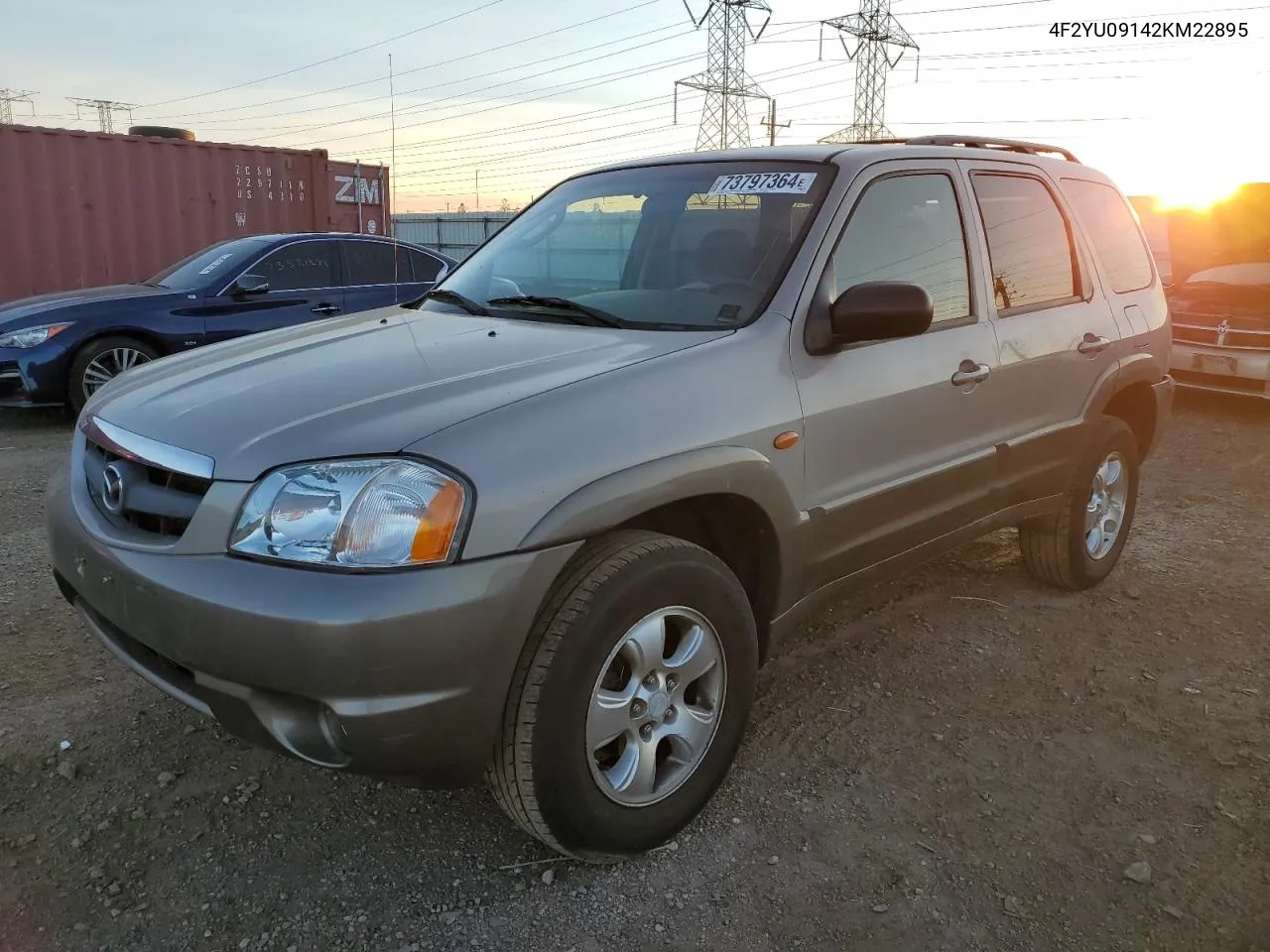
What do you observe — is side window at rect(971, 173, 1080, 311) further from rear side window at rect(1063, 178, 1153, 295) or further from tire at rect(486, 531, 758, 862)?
tire at rect(486, 531, 758, 862)

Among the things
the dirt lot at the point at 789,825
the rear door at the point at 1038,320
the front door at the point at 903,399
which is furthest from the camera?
the rear door at the point at 1038,320

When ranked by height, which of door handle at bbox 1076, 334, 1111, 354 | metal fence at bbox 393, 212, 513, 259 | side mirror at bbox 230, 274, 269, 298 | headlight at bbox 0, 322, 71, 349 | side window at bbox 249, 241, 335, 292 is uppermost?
metal fence at bbox 393, 212, 513, 259

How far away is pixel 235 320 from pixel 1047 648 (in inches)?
262

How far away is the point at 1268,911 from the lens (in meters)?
2.39

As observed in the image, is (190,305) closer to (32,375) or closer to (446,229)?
(32,375)

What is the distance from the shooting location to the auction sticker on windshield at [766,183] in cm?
311

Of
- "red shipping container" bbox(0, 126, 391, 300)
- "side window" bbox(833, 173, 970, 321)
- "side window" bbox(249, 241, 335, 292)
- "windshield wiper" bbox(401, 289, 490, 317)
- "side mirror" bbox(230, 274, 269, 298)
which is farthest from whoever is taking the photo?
"red shipping container" bbox(0, 126, 391, 300)

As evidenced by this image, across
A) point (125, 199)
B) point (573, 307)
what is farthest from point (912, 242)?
point (125, 199)

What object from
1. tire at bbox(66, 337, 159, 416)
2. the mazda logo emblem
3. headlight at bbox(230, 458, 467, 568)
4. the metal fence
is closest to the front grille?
the mazda logo emblem

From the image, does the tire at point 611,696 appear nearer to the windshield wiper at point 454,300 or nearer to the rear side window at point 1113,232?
the windshield wiper at point 454,300

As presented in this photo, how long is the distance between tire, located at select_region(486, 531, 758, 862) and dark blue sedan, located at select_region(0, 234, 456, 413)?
545cm

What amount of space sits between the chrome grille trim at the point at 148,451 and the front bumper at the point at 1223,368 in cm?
837

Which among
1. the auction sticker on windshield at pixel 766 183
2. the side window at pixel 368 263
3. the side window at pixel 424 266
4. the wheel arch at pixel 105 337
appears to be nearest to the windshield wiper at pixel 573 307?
the auction sticker on windshield at pixel 766 183

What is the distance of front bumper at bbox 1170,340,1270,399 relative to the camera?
8.46m
